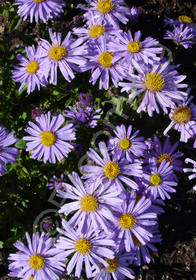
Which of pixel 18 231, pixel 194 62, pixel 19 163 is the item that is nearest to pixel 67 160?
pixel 19 163

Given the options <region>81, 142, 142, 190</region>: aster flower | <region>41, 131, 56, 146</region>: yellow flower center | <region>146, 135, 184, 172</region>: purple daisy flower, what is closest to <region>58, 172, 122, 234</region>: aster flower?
<region>81, 142, 142, 190</region>: aster flower

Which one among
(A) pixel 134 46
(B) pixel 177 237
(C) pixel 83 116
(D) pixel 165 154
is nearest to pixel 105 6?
(A) pixel 134 46

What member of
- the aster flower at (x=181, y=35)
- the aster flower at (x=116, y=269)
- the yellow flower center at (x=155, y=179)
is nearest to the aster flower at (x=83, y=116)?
the yellow flower center at (x=155, y=179)

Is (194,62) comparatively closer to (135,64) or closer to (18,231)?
(135,64)

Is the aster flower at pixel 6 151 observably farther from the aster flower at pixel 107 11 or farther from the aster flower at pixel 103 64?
the aster flower at pixel 107 11

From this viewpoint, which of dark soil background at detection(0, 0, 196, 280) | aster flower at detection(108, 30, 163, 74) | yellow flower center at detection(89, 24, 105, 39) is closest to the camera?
aster flower at detection(108, 30, 163, 74)

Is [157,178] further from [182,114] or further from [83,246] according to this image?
[83,246]

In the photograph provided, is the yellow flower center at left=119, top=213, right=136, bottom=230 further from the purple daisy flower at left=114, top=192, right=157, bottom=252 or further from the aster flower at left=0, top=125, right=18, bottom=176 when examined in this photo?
the aster flower at left=0, top=125, right=18, bottom=176

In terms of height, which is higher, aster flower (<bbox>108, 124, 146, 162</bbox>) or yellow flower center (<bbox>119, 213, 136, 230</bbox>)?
aster flower (<bbox>108, 124, 146, 162</bbox>)
